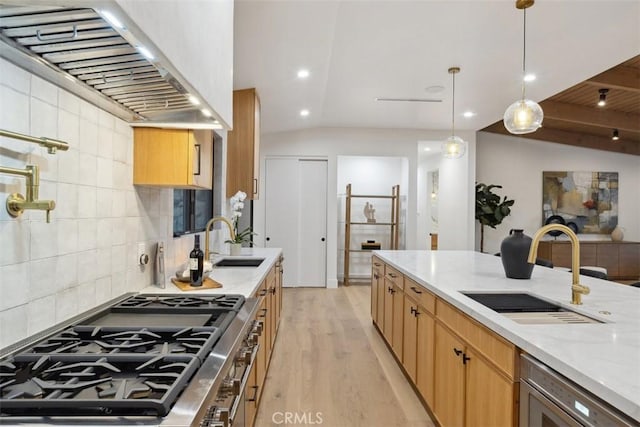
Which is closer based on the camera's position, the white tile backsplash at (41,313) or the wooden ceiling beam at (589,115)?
the white tile backsplash at (41,313)

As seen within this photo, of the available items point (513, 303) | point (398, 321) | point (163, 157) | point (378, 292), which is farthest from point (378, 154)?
point (163, 157)

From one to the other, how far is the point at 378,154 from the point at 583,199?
4.73 meters

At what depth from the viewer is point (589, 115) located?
241 inches

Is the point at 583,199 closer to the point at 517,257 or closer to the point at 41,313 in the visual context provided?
the point at 517,257

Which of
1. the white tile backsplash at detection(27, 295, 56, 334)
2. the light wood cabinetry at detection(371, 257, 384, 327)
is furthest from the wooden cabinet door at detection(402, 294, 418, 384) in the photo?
the white tile backsplash at detection(27, 295, 56, 334)

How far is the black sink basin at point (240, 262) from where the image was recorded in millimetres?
3385

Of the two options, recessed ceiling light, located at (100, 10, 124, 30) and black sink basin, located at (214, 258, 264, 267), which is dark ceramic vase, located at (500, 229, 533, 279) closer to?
black sink basin, located at (214, 258, 264, 267)

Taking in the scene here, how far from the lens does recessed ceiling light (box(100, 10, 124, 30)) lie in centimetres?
79

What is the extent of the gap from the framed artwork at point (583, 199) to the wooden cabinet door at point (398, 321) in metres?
6.17

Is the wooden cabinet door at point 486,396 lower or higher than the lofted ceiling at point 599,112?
lower

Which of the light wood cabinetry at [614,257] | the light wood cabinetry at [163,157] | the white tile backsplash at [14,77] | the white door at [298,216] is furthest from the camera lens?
the light wood cabinetry at [614,257]

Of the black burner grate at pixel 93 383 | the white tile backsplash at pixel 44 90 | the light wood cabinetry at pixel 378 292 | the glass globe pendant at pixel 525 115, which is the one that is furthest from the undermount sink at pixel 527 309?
the white tile backsplash at pixel 44 90

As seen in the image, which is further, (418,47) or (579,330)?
(418,47)

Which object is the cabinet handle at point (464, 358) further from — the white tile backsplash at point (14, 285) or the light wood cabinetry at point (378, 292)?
the light wood cabinetry at point (378, 292)
